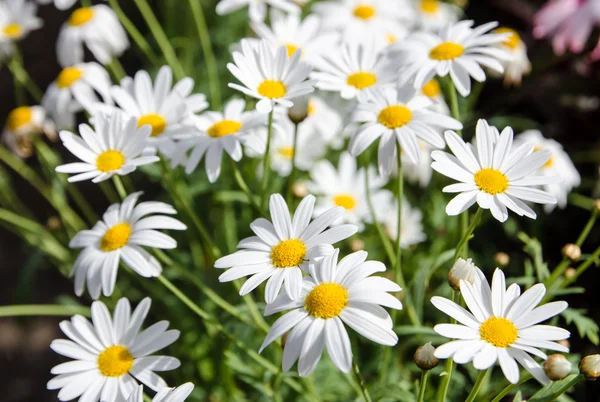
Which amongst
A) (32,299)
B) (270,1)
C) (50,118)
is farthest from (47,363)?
(270,1)

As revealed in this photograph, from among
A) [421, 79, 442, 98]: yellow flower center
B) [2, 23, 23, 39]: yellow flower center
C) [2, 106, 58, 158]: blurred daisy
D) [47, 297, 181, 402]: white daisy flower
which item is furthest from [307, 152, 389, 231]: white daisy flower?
[2, 23, 23, 39]: yellow flower center

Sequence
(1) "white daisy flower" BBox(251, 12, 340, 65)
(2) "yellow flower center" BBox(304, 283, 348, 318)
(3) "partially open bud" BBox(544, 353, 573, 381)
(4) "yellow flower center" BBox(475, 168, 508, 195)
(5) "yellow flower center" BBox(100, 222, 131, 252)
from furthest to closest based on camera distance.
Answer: (1) "white daisy flower" BBox(251, 12, 340, 65) → (5) "yellow flower center" BBox(100, 222, 131, 252) → (4) "yellow flower center" BBox(475, 168, 508, 195) → (2) "yellow flower center" BBox(304, 283, 348, 318) → (3) "partially open bud" BBox(544, 353, 573, 381)

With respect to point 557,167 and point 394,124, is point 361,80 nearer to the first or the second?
point 394,124

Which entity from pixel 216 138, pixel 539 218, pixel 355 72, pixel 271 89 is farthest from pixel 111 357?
pixel 539 218

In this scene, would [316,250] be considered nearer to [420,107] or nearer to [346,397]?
[420,107]

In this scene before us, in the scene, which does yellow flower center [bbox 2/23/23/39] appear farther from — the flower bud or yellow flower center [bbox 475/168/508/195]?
the flower bud

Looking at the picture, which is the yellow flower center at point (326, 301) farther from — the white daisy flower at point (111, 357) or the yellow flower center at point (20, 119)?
the yellow flower center at point (20, 119)

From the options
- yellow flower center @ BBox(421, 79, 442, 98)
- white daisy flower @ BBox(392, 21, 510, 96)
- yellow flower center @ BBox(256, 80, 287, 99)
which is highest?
yellow flower center @ BBox(256, 80, 287, 99)

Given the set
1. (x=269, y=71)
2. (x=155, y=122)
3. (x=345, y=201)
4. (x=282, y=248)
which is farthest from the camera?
(x=345, y=201)
